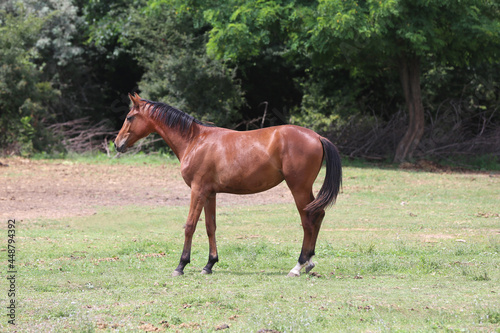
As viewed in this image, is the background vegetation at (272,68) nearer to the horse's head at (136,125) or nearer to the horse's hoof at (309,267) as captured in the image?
the horse's head at (136,125)

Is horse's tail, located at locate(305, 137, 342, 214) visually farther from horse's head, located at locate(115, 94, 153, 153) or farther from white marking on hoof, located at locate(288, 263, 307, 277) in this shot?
horse's head, located at locate(115, 94, 153, 153)

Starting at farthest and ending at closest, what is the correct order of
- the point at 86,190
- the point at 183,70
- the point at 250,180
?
the point at 183,70 < the point at 86,190 < the point at 250,180

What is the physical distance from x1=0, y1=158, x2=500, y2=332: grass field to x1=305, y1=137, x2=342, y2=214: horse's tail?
2.75 feet

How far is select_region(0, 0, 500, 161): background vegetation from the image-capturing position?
739 inches

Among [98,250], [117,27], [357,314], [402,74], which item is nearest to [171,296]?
[357,314]

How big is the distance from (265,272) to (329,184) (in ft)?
4.40

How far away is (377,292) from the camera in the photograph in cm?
648

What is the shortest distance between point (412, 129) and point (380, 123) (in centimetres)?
132

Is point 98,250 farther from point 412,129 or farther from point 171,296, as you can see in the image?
point 412,129

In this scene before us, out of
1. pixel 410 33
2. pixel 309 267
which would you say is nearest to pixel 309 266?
pixel 309 267

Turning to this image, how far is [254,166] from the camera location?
7699 mm

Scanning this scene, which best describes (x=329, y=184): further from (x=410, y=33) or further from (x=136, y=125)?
(x=410, y=33)

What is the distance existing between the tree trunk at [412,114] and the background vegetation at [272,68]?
4cm

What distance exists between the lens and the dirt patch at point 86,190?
13.4 m
